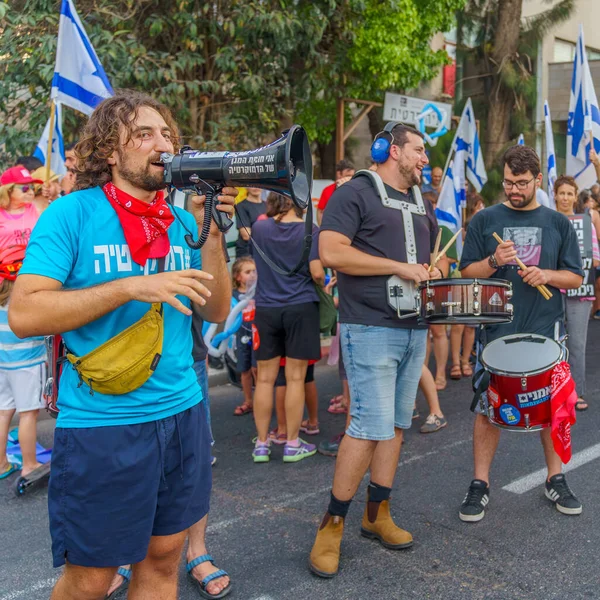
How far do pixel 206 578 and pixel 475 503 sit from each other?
151 centimetres

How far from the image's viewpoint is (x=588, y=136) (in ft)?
24.3

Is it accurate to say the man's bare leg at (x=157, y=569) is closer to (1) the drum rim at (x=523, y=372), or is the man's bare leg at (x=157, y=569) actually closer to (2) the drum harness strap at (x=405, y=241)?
(2) the drum harness strap at (x=405, y=241)

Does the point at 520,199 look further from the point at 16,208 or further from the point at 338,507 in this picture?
the point at 16,208

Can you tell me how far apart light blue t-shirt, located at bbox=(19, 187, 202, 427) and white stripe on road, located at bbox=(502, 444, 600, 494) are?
269 cm

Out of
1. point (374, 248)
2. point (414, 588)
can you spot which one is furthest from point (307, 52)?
point (414, 588)

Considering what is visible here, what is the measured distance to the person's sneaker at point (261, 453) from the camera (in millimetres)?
4902

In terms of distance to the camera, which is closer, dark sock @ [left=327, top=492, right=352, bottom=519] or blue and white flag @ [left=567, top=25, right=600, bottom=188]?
dark sock @ [left=327, top=492, right=352, bottom=519]

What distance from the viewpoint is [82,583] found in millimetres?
2129

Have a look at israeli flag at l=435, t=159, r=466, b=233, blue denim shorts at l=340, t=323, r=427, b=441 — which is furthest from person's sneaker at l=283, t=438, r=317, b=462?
israeli flag at l=435, t=159, r=466, b=233

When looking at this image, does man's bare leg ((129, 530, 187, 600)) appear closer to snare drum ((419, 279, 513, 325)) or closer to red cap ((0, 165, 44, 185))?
snare drum ((419, 279, 513, 325))

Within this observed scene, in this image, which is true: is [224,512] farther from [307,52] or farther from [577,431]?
[307,52]

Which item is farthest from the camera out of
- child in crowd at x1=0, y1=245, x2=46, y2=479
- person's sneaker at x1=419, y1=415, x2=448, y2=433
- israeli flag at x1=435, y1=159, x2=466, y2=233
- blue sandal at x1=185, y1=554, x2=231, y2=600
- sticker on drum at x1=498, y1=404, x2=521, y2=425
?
israeli flag at x1=435, y1=159, x2=466, y2=233

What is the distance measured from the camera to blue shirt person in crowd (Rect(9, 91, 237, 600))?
2010mm

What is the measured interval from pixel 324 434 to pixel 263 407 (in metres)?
0.78
